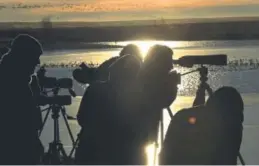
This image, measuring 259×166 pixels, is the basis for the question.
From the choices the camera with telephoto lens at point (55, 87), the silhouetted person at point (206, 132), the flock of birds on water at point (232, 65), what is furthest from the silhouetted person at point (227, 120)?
the flock of birds on water at point (232, 65)

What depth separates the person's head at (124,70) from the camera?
500 centimetres

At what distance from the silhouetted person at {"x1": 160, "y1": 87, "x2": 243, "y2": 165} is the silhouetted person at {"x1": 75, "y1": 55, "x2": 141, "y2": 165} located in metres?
0.39

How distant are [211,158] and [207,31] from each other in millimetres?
34434

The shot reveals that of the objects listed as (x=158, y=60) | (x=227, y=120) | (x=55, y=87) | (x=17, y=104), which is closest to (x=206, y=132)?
(x=227, y=120)

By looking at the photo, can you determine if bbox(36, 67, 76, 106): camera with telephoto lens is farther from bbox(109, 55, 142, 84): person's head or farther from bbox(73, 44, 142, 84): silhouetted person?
bbox(109, 55, 142, 84): person's head

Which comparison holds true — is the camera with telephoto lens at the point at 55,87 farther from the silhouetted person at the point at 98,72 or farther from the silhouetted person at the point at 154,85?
the silhouetted person at the point at 154,85

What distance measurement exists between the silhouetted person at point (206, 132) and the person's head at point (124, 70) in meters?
0.48

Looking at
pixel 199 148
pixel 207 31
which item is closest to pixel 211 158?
pixel 199 148

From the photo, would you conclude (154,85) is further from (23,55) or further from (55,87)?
(55,87)

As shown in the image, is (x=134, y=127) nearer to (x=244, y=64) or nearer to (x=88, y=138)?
(x=88, y=138)

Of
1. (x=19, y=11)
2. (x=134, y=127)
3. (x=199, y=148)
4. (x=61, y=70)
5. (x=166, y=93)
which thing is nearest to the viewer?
(x=199, y=148)

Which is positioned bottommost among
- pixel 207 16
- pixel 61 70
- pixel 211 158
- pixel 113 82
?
pixel 207 16

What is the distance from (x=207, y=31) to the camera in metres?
38.8

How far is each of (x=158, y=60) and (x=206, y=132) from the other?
31.5 inches
